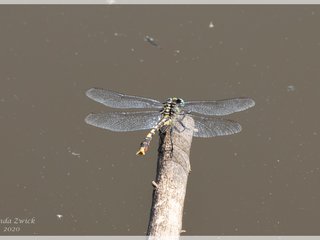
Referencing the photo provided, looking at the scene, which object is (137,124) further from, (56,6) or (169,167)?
(56,6)

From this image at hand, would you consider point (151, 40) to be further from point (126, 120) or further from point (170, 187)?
point (170, 187)

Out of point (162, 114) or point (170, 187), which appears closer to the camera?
point (170, 187)

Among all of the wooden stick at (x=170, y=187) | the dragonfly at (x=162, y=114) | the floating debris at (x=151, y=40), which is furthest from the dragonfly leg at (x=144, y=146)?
the floating debris at (x=151, y=40)

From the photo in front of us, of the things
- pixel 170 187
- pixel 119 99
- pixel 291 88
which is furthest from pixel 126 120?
pixel 291 88

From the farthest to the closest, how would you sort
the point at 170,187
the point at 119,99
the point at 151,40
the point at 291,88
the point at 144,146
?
the point at 151,40 < the point at 291,88 < the point at 119,99 < the point at 144,146 < the point at 170,187

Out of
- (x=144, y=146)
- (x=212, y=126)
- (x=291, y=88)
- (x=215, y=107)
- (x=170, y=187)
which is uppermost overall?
(x=291, y=88)

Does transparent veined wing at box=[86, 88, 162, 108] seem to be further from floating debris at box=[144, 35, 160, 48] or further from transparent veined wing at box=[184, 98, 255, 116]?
floating debris at box=[144, 35, 160, 48]
